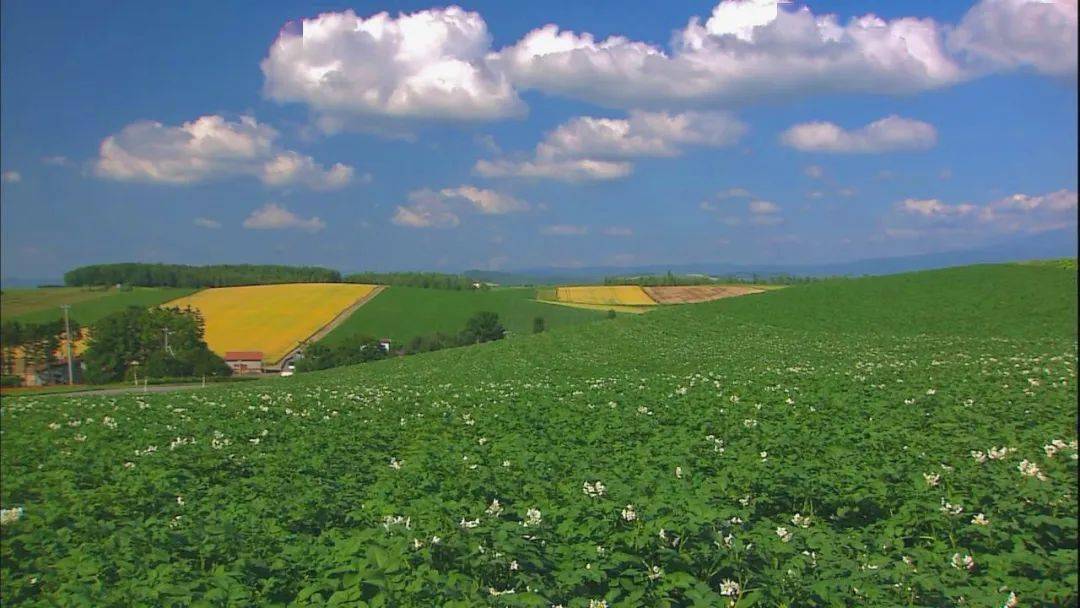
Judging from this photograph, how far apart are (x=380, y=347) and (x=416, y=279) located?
47.7 meters

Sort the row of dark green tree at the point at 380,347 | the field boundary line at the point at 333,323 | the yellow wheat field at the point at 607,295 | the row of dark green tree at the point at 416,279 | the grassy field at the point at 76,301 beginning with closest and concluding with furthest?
1. the row of dark green tree at the point at 380,347
2. the field boundary line at the point at 333,323
3. the grassy field at the point at 76,301
4. the yellow wheat field at the point at 607,295
5. the row of dark green tree at the point at 416,279

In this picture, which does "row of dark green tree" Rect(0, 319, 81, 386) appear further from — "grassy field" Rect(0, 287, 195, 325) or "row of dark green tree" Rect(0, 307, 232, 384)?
"grassy field" Rect(0, 287, 195, 325)

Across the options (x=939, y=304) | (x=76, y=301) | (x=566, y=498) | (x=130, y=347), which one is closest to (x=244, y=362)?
(x=130, y=347)

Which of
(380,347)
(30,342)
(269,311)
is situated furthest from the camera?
(269,311)

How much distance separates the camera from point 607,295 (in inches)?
4572

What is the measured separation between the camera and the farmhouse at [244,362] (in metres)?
77.7

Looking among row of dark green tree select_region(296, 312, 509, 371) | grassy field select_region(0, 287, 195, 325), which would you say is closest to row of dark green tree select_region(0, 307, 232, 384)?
grassy field select_region(0, 287, 195, 325)

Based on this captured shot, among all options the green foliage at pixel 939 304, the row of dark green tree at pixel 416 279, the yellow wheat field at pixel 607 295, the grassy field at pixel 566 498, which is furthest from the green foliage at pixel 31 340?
the green foliage at pixel 939 304

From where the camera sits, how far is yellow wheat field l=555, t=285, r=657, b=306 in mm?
106450

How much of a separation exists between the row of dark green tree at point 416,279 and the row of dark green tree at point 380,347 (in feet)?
112

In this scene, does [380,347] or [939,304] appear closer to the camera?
[939,304]

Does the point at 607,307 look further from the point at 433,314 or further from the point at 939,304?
the point at 939,304

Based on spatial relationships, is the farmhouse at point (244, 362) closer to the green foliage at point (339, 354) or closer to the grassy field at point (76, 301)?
the green foliage at point (339, 354)

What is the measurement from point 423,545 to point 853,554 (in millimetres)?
3774
